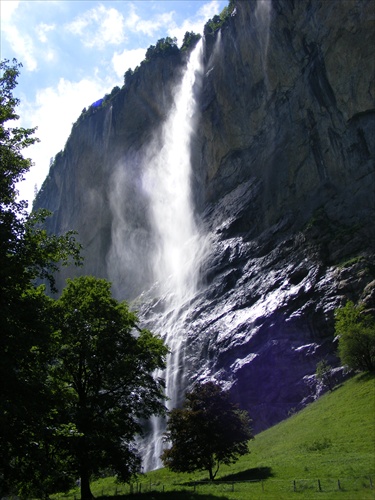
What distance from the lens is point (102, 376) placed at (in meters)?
22.4

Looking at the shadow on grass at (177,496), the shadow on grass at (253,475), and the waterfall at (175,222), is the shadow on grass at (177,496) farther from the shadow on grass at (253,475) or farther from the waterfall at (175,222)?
the waterfall at (175,222)

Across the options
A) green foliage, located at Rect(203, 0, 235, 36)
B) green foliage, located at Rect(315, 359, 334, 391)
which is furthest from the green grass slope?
green foliage, located at Rect(203, 0, 235, 36)

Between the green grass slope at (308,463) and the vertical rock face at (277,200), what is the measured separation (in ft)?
29.6

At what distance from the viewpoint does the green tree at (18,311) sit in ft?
39.5

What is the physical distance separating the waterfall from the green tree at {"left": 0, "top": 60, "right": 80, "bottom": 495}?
44.1 m

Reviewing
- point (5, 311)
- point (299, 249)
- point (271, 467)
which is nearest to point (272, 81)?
point (299, 249)

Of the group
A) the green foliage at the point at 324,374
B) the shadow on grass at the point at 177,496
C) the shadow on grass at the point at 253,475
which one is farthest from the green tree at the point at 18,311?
the green foliage at the point at 324,374

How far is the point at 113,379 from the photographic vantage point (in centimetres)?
2211

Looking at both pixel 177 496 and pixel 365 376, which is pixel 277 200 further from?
pixel 177 496

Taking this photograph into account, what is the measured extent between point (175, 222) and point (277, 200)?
2737 cm

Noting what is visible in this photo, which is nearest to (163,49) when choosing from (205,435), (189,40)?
(189,40)

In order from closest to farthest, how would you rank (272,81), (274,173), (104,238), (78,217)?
(274,173) → (272,81) → (104,238) → (78,217)

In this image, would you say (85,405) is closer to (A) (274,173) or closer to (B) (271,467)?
(B) (271,467)

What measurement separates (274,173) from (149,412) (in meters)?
54.7
